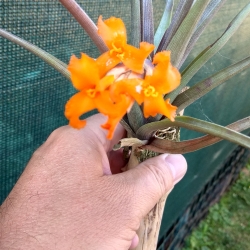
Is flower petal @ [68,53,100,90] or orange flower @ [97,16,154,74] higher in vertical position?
orange flower @ [97,16,154,74]

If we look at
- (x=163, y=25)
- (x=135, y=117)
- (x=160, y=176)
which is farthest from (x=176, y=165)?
(x=163, y=25)

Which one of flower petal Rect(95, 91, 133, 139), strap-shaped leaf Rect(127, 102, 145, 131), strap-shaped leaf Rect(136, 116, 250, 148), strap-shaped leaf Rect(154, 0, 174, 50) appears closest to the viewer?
flower petal Rect(95, 91, 133, 139)

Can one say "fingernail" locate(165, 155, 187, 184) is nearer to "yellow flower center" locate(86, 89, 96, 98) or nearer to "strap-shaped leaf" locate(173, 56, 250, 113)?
"strap-shaped leaf" locate(173, 56, 250, 113)

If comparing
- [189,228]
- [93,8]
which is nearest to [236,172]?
[189,228]

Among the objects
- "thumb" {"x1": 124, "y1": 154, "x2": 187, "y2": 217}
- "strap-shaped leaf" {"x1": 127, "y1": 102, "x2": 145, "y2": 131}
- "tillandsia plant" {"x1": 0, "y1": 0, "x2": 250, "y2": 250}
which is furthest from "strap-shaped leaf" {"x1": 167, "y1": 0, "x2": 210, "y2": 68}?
"thumb" {"x1": 124, "y1": 154, "x2": 187, "y2": 217}

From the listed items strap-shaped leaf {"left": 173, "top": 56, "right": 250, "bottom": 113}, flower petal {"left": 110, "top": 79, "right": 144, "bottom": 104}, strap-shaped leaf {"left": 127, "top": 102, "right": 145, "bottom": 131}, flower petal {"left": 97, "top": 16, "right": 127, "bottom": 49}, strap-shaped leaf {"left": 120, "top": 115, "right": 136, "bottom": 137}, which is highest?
flower petal {"left": 97, "top": 16, "right": 127, "bottom": 49}

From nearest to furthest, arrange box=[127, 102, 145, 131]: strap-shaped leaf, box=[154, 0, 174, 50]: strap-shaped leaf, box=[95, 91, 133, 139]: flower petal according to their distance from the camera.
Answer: box=[95, 91, 133, 139]: flower petal → box=[127, 102, 145, 131]: strap-shaped leaf → box=[154, 0, 174, 50]: strap-shaped leaf
